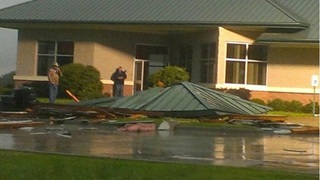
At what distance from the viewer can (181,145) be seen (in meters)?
18.1

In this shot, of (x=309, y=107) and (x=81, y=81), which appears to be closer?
(x=309, y=107)

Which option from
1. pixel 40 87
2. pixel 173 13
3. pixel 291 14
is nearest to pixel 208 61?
pixel 173 13

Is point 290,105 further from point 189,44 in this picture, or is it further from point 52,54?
point 52,54

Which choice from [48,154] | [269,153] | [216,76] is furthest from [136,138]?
[216,76]

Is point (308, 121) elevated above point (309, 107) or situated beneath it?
situated beneath

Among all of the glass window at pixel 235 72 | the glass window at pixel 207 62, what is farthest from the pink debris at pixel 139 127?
the glass window at pixel 207 62

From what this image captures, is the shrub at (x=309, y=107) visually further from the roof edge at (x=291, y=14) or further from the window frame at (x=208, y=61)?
the window frame at (x=208, y=61)

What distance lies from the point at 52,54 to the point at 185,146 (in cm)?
2552

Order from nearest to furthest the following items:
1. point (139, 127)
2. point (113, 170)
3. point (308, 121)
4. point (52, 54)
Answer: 1. point (113, 170)
2. point (139, 127)
3. point (308, 121)
4. point (52, 54)

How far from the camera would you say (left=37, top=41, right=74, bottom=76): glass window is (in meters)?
42.1

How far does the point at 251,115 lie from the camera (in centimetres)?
2700

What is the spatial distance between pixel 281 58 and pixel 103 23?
28.6ft

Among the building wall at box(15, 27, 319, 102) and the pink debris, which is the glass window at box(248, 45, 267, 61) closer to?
the building wall at box(15, 27, 319, 102)

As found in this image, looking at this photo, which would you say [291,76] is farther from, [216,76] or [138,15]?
[138,15]
